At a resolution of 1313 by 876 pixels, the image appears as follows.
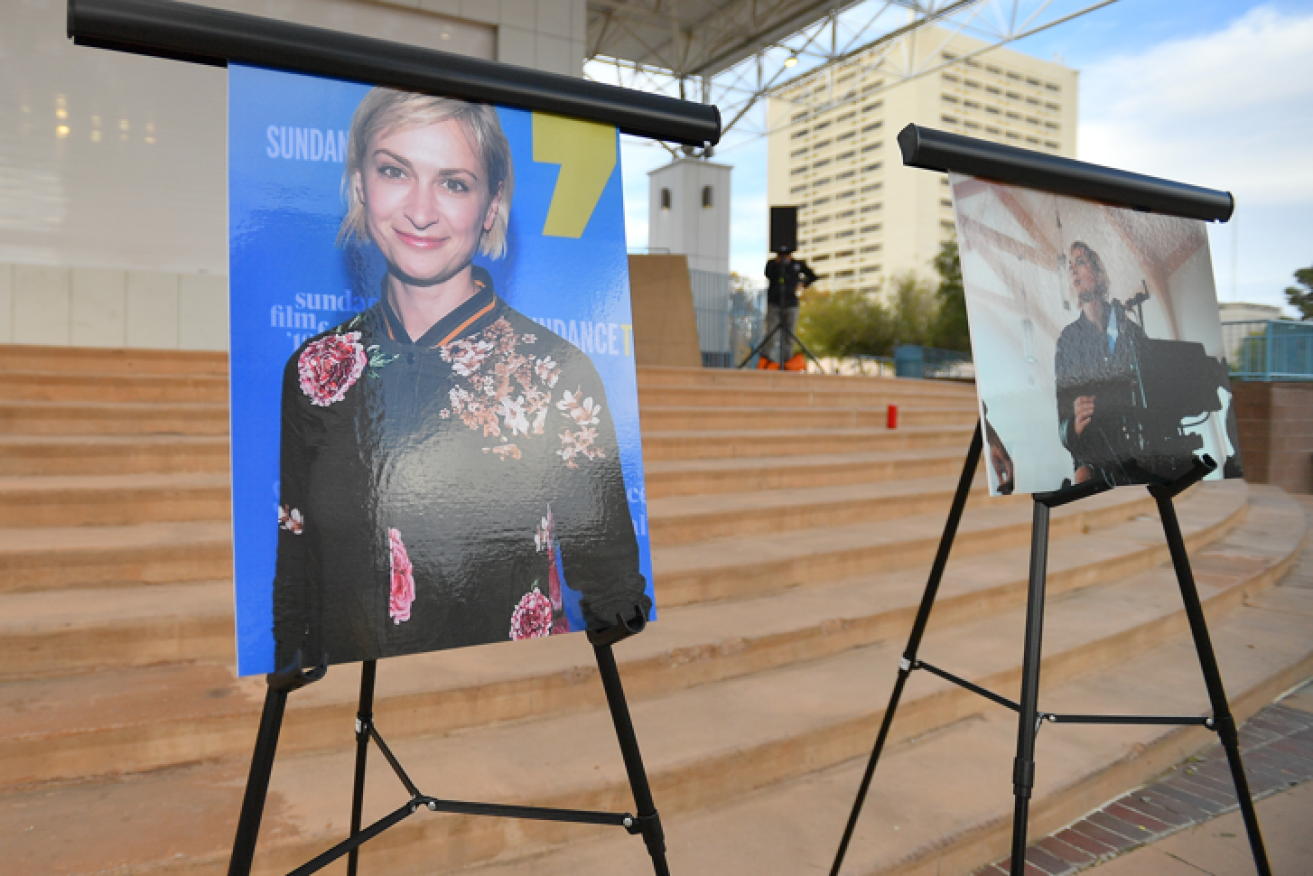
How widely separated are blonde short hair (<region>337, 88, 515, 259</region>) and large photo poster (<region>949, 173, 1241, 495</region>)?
0.95 metres

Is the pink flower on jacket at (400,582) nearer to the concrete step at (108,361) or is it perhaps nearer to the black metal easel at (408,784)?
the black metal easel at (408,784)

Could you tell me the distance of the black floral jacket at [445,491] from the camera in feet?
3.85

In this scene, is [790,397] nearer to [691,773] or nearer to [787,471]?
[787,471]

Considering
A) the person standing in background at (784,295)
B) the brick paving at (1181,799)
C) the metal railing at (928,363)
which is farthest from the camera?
the metal railing at (928,363)

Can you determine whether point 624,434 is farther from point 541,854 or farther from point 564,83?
point 541,854

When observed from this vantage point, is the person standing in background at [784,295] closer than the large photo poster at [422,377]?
No

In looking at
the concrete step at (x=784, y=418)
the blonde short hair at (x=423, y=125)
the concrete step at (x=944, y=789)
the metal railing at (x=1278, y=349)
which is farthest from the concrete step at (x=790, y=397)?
the blonde short hair at (x=423, y=125)

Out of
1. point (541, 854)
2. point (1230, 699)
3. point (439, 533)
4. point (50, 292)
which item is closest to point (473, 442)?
point (439, 533)

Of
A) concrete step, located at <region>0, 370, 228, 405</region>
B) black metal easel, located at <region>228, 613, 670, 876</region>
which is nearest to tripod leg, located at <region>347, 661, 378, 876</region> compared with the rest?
black metal easel, located at <region>228, 613, 670, 876</region>

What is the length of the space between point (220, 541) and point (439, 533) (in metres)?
2.38

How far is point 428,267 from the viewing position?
129 cm

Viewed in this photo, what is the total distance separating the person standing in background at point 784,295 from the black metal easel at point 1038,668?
357 inches

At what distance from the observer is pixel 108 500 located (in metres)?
3.39

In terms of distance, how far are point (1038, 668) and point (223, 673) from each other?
2455 mm
